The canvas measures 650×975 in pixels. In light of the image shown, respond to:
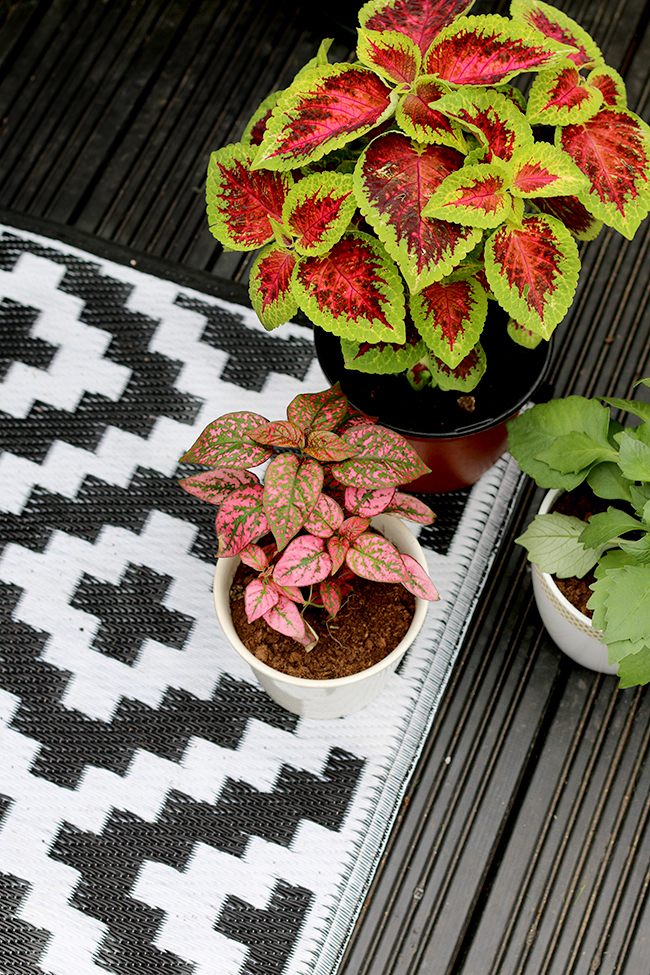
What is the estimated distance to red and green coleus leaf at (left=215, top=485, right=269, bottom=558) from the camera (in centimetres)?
78

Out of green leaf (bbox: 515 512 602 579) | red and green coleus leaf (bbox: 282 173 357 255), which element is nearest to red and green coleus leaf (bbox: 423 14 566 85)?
red and green coleus leaf (bbox: 282 173 357 255)

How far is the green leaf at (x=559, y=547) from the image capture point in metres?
0.90

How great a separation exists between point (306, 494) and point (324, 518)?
0.03 metres

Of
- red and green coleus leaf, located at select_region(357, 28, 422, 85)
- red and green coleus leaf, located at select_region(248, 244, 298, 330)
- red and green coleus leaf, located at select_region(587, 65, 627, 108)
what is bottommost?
red and green coleus leaf, located at select_region(248, 244, 298, 330)

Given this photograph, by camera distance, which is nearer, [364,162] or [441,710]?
[364,162]

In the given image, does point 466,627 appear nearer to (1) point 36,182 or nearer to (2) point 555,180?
(2) point 555,180

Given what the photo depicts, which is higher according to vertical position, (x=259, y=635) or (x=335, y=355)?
(x=335, y=355)

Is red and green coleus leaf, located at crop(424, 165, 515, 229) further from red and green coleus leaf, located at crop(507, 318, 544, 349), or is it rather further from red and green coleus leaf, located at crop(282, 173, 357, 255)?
red and green coleus leaf, located at crop(507, 318, 544, 349)

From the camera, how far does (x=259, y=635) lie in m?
0.92

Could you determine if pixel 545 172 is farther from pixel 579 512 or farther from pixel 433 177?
pixel 579 512

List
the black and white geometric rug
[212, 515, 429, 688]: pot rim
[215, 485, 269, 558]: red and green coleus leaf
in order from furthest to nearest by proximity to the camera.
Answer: the black and white geometric rug
[212, 515, 429, 688]: pot rim
[215, 485, 269, 558]: red and green coleus leaf

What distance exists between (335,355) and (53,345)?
1.68 ft

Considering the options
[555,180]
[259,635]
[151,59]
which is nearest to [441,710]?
[259,635]

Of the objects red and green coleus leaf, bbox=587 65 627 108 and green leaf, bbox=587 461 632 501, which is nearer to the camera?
red and green coleus leaf, bbox=587 65 627 108
